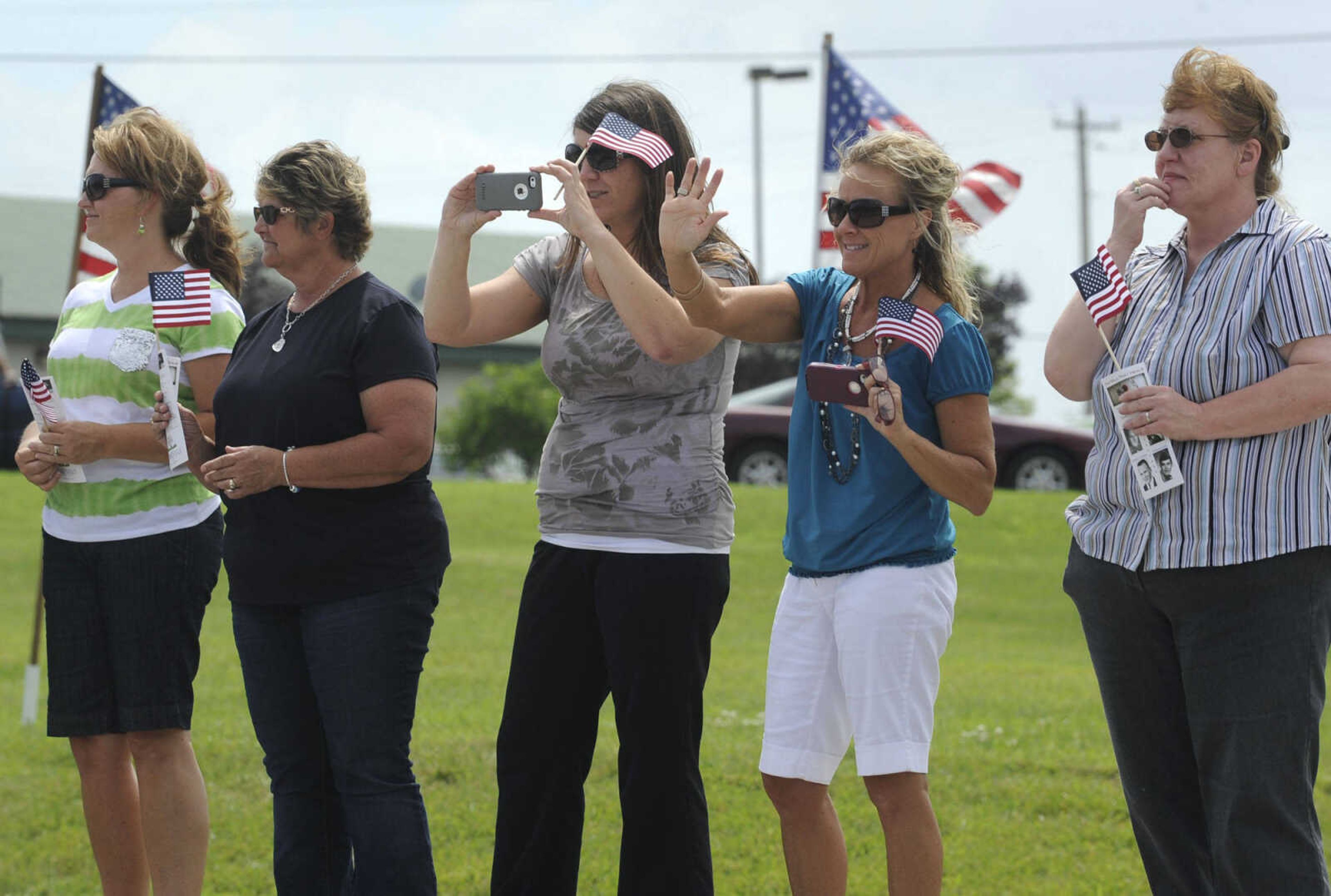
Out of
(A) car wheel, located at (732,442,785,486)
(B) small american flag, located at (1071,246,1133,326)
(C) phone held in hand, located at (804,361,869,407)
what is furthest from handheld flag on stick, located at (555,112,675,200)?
(A) car wheel, located at (732,442,785,486)

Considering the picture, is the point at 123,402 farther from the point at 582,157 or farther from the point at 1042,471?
the point at 1042,471

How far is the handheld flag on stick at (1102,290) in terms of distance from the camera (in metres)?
3.29

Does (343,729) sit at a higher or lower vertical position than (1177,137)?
lower

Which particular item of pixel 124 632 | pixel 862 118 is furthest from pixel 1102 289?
pixel 862 118

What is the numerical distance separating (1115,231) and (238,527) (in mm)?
2249

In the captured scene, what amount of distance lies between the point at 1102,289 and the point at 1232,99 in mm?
476

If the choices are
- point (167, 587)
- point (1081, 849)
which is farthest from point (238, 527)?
point (1081, 849)

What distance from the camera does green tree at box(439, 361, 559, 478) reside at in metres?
28.9

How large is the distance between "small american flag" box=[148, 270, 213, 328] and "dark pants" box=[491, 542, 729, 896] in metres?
1.11

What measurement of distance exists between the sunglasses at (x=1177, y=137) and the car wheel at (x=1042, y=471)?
14.3 m

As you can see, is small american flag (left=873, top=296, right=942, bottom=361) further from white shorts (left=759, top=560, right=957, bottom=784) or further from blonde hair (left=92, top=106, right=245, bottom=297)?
blonde hair (left=92, top=106, right=245, bottom=297)

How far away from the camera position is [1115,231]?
3420 millimetres

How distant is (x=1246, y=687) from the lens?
308cm

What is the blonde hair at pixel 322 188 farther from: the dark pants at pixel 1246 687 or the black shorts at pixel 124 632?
the dark pants at pixel 1246 687
